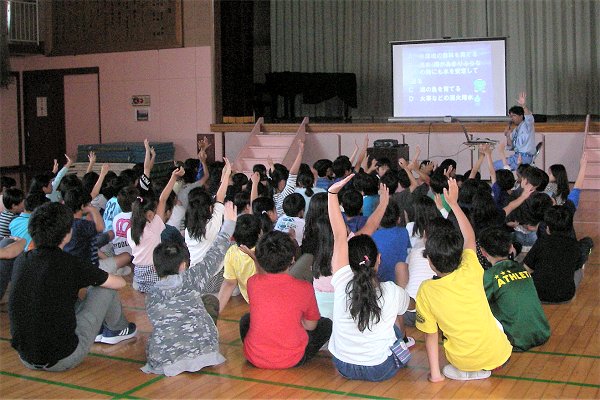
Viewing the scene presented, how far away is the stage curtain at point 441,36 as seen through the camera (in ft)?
45.6

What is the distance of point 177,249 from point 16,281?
860 mm

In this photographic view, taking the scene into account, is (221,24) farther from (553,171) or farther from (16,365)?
(16,365)

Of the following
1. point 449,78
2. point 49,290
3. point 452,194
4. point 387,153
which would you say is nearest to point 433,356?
point 452,194

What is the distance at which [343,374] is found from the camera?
405 cm

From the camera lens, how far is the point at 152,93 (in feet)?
43.4

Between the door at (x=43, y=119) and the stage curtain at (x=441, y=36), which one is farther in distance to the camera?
the door at (x=43, y=119)

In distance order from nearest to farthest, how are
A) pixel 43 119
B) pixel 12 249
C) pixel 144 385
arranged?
pixel 144 385, pixel 12 249, pixel 43 119

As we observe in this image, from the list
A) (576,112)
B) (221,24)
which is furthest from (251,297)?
(576,112)

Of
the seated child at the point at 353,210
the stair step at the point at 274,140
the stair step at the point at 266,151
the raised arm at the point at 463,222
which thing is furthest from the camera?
the stair step at the point at 274,140

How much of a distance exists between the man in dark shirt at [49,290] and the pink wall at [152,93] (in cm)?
885

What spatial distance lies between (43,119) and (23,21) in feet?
5.93

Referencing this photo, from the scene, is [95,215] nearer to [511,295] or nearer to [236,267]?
[236,267]

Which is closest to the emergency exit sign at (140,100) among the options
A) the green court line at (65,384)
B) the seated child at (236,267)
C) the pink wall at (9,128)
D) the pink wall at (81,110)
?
the pink wall at (81,110)

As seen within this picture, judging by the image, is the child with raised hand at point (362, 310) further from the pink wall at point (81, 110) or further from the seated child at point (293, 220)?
the pink wall at point (81, 110)
